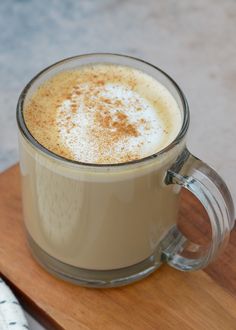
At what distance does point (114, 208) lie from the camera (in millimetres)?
825

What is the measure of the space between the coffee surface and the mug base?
0.16 meters

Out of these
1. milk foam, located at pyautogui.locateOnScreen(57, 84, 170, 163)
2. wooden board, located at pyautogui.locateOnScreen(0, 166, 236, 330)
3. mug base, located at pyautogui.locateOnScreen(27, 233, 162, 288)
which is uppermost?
milk foam, located at pyautogui.locateOnScreen(57, 84, 170, 163)

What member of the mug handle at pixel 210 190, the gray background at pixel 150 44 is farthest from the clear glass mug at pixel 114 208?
the gray background at pixel 150 44

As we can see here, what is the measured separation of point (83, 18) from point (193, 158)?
64 cm

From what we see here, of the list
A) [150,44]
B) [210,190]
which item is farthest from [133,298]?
[150,44]

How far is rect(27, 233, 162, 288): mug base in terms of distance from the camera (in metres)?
0.91

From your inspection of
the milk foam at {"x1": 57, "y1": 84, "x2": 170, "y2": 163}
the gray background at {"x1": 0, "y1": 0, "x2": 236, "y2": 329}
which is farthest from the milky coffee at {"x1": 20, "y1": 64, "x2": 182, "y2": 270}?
the gray background at {"x1": 0, "y1": 0, "x2": 236, "y2": 329}

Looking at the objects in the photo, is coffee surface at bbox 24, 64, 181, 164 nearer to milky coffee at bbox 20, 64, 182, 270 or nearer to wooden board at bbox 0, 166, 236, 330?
milky coffee at bbox 20, 64, 182, 270

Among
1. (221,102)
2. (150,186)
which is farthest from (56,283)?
(221,102)

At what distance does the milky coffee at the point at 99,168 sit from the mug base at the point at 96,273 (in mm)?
13

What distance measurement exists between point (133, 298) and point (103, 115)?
0.72 ft

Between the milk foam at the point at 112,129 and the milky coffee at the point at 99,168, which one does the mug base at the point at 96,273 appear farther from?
the milk foam at the point at 112,129

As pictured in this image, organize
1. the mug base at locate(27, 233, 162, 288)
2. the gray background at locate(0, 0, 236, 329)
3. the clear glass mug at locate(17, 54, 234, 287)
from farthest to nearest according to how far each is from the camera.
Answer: the gray background at locate(0, 0, 236, 329) < the mug base at locate(27, 233, 162, 288) < the clear glass mug at locate(17, 54, 234, 287)

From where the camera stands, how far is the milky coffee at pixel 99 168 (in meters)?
0.81
